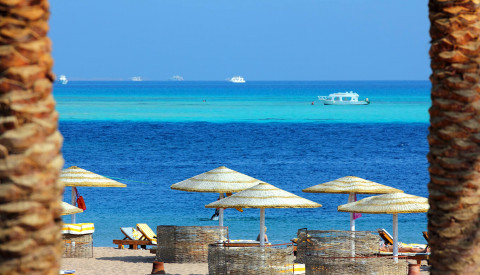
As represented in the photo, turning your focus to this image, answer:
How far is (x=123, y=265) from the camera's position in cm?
1641

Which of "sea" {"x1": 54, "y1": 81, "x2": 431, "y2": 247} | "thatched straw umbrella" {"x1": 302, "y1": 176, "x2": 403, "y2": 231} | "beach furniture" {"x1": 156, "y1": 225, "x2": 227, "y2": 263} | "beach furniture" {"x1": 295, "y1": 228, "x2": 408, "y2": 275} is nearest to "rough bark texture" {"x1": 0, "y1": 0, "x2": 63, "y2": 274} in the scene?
"beach furniture" {"x1": 295, "y1": 228, "x2": 408, "y2": 275}

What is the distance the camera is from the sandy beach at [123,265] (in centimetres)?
1537

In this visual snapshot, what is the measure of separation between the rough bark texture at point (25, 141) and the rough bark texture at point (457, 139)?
266cm

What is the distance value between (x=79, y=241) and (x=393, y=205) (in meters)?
6.96

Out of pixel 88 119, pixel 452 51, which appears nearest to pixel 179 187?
pixel 452 51

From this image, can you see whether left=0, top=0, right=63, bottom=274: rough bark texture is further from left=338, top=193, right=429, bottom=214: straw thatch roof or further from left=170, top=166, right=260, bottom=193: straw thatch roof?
left=170, top=166, right=260, bottom=193: straw thatch roof

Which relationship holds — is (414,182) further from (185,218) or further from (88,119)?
(88,119)

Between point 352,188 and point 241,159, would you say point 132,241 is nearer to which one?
point 352,188

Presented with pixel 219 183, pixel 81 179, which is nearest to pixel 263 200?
pixel 219 183

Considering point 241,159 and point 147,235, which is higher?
point 241,159

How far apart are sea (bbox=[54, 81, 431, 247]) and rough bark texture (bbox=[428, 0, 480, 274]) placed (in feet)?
49.1

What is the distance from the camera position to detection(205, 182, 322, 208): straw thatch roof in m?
14.4

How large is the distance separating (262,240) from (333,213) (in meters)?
18.0

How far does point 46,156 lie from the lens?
3.91m
